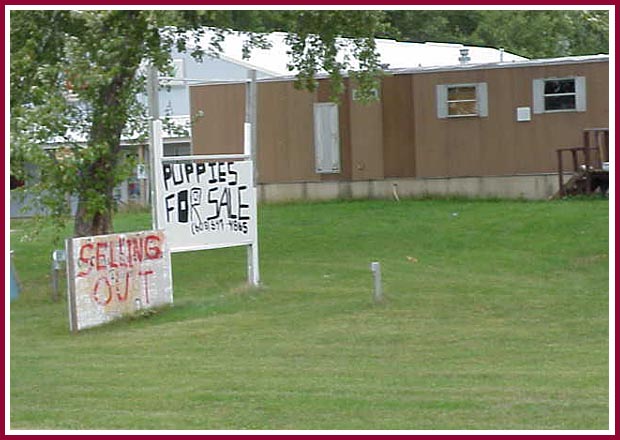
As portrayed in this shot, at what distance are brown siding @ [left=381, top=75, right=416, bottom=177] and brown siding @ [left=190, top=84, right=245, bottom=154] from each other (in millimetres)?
3479

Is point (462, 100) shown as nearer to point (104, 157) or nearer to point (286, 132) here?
point (286, 132)

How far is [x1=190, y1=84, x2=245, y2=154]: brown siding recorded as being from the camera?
97.6ft

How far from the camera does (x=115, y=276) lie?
14852 millimetres

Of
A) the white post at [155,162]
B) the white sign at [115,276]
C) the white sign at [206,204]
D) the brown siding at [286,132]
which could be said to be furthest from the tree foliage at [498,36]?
the white sign at [115,276]

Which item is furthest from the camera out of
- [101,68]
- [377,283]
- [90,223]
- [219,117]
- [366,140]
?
[219,117]

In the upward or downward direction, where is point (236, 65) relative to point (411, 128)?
upward

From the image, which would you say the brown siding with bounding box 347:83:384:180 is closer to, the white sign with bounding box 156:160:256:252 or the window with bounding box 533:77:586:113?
the window with bounding box 533:77:586:113

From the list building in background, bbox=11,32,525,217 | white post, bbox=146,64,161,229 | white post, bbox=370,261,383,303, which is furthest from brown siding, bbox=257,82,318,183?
white post, bbox=370,261,383,303

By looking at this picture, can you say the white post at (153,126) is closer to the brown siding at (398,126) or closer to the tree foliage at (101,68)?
the tree foliage at (101,68)

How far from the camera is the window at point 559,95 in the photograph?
2598 centimetres

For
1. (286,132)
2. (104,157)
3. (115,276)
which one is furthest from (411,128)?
(115,276)

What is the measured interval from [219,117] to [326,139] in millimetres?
2873

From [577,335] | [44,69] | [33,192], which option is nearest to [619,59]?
[577,335]

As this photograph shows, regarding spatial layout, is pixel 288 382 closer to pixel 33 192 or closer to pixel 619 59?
pixel 619 59
